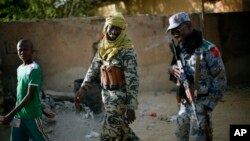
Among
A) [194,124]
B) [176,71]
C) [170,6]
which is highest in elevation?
[170,6]

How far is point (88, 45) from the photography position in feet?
26.5

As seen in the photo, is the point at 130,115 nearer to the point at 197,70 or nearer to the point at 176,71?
the point at 176,71

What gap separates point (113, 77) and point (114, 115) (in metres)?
0.40

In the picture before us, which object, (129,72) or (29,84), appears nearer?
(29,84)

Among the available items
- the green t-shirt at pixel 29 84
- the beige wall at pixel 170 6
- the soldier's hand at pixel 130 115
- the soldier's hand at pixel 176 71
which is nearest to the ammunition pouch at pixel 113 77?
the soldier's hand at pixel 130 115

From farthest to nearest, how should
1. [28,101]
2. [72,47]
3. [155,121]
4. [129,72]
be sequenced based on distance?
[72,47] < [155,121] < [129,72] < [28,101]

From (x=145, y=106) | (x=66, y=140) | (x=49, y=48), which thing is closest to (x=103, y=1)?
(x=49, y=48)

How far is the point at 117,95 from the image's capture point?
387cm

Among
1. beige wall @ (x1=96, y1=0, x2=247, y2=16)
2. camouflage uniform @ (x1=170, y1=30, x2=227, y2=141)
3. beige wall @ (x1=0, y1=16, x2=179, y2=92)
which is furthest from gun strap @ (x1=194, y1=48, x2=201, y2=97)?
beige wall @ (x1=96, y1=0, x2=247, y2=16)

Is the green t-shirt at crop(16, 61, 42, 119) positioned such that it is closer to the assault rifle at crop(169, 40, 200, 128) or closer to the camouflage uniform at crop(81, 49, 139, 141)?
the camouflage uniform at crop(81, 49, 139, 141)

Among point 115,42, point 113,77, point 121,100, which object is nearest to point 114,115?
point 121,100

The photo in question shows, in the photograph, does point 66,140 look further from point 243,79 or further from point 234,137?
point 243,79

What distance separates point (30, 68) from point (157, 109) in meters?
3.94

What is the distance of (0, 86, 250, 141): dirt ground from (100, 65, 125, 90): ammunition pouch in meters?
1.83
